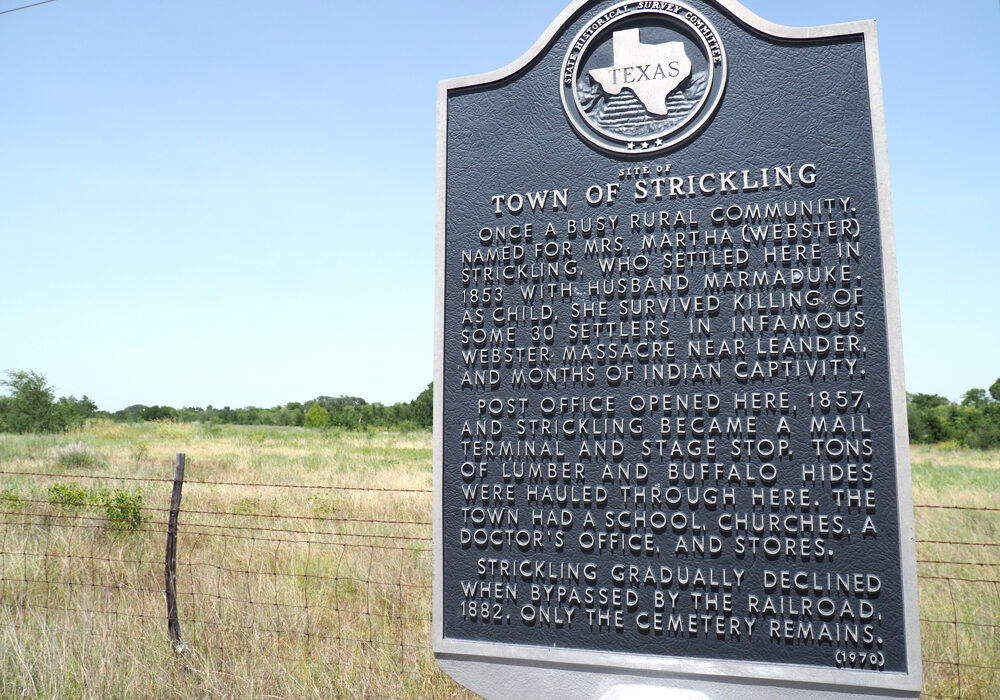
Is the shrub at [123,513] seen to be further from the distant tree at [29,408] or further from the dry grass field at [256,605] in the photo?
the distant tree at [29,408]

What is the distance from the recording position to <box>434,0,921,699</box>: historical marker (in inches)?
121

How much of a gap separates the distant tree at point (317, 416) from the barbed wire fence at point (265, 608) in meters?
54.2

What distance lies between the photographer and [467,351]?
3.72 meters

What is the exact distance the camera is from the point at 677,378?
3316 mm

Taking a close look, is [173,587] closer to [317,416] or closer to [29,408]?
[29,408]

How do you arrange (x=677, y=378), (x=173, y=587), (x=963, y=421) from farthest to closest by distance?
(x=963, y=421) < (x=173, y=587) < (x=677, y=378)

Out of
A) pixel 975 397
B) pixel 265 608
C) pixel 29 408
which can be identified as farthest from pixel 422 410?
pixel 265 608

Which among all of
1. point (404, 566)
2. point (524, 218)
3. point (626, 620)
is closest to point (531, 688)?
point (626, 620)

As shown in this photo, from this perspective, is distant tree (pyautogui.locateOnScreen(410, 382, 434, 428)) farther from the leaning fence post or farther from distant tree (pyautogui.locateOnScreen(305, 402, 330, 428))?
the leaning fence post

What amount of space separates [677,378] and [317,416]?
65.2m

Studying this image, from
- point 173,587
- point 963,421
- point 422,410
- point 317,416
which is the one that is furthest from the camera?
Answer: point 317,416

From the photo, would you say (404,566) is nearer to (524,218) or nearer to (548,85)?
(524,218)

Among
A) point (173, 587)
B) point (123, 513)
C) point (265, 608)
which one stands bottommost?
point (265, 608)

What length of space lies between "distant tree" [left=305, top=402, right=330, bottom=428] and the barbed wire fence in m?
54.2
